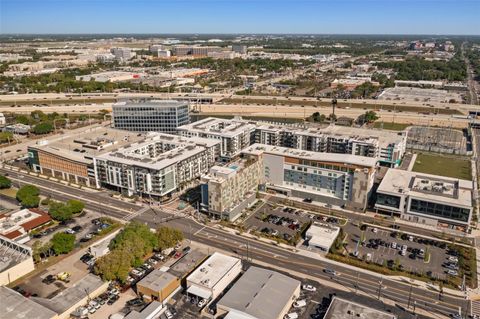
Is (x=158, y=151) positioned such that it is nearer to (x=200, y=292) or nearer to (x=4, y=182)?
(x=4, y=182)

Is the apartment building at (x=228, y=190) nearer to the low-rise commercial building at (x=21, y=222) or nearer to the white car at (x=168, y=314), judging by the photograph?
the white car at (x=168, y=314)

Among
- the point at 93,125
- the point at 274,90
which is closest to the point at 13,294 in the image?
the point at 93,125

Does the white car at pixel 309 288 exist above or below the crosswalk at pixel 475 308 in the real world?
above

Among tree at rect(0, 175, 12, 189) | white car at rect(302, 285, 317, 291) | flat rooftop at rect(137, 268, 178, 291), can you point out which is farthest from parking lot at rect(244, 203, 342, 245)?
tree at rect(0, 175, 12, 189)

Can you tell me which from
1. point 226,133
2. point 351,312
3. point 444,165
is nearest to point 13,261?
point 351,312

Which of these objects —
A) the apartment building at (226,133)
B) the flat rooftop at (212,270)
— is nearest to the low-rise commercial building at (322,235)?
the flat rooftop at (212,270)
